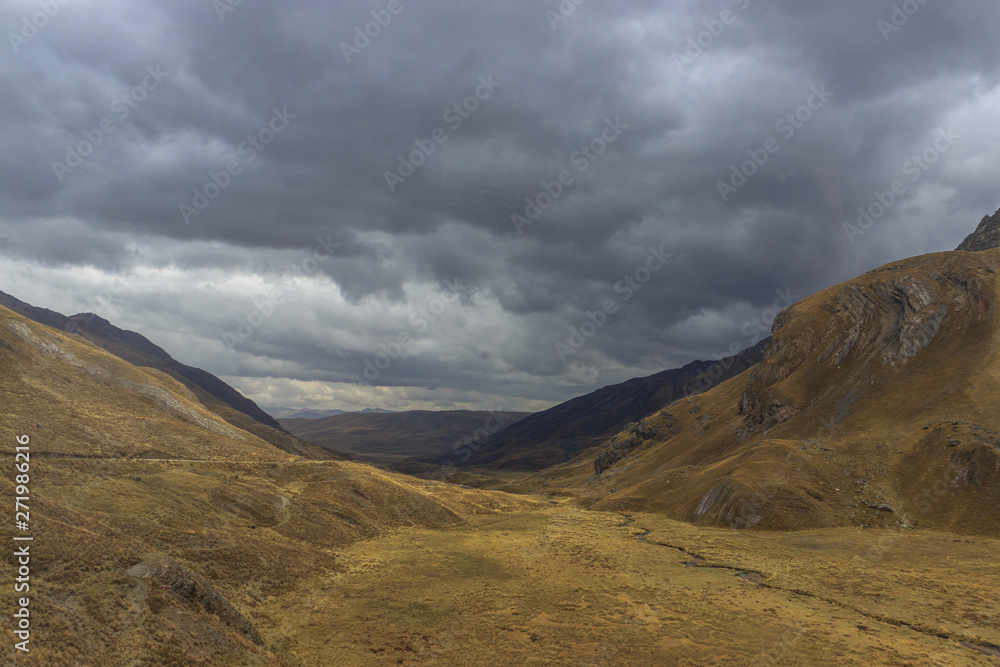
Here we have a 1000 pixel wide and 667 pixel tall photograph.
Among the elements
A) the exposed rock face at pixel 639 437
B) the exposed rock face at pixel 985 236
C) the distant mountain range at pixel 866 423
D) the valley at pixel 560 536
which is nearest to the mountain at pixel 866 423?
the distant mountain range at pixel 866 423

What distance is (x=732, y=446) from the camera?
105 metres

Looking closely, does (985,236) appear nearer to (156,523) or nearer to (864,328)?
(864,328)

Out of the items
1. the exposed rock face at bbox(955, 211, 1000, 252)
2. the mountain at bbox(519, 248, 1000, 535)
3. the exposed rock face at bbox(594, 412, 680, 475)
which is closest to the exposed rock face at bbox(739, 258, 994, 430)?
the mountain at bbox(519, 248, 1000, 535)

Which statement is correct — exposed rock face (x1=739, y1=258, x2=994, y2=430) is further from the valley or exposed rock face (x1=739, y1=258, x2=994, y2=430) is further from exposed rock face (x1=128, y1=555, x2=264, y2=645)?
exposed rock face (x1=128, y1=555, x2=264, y2=645)

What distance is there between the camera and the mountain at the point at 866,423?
59.0m

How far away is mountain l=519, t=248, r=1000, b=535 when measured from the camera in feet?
194

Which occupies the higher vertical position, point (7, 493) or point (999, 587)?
point (7, 493)

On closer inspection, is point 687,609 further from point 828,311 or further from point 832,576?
point 828,311

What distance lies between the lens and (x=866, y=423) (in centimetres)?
7725

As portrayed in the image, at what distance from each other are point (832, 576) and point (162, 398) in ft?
366

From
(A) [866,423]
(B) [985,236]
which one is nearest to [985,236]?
(B) [985,236]

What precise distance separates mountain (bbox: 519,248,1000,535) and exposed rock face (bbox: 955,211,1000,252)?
61139 millimetres

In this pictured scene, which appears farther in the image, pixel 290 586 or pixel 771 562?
pixel 771 562

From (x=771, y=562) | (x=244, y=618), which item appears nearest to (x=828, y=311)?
(x=771, y=562)
